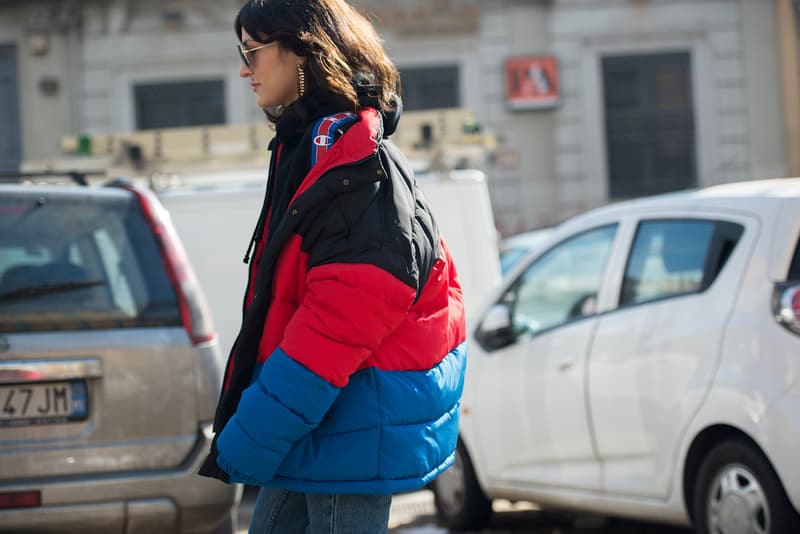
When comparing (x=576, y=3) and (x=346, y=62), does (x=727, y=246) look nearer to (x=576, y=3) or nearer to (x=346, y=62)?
(x=346, y=62)

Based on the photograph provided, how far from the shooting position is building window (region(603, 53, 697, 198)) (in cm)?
2031

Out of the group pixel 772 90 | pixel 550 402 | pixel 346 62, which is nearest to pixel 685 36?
pixel 772 90

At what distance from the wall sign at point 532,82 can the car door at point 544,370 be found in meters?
14.2

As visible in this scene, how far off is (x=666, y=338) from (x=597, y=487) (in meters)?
0.81

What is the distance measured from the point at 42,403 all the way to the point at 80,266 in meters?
0.57

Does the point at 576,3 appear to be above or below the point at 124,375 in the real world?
above

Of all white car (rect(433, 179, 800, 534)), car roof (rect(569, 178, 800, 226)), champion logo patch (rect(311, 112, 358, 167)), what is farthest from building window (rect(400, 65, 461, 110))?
champion logo patch (rect(311, 112, 358, 167))

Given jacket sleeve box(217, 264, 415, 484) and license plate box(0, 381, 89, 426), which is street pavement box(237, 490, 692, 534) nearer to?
license plate box(0, 381, 89, 426)

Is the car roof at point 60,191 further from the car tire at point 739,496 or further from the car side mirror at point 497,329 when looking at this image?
the car tire at point 739,496

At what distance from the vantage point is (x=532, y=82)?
2008 centimetres

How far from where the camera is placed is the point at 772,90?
2016 cm

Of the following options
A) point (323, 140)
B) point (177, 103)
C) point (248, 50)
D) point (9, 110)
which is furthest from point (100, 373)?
point (9, 110)

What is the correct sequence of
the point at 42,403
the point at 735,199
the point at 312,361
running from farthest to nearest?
the point at 735,199
the point at 42,403
the point at 312,361

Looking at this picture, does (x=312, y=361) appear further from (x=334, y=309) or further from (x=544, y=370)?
(x=544, y=370)
